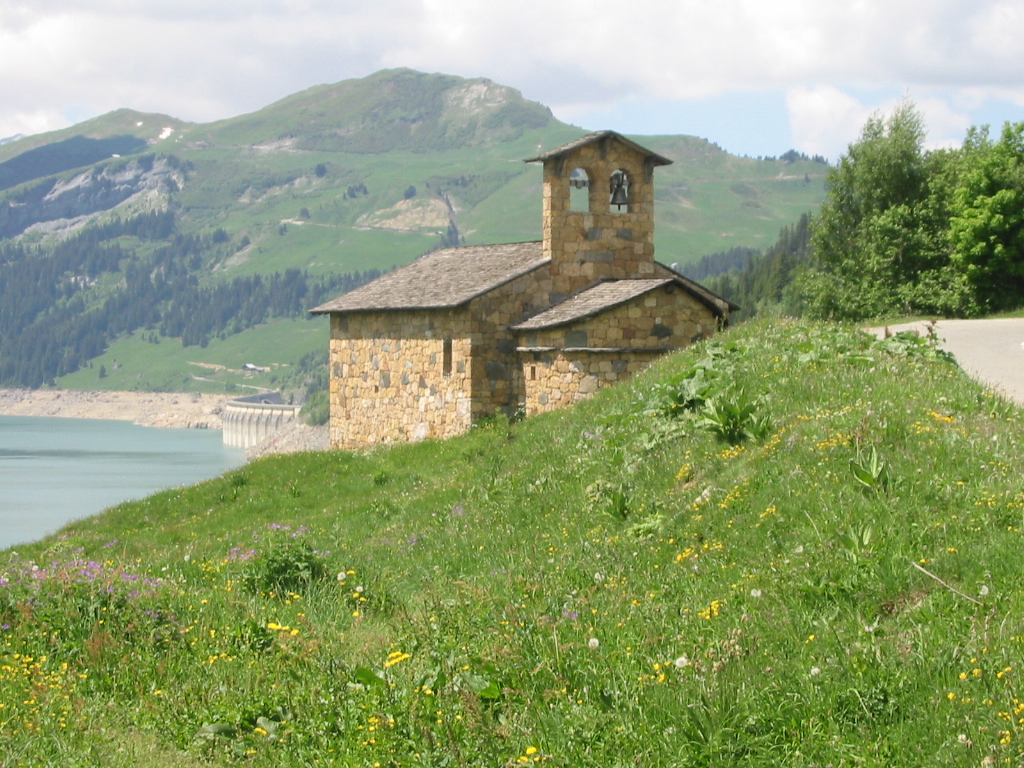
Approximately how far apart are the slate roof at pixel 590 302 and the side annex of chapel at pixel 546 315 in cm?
5

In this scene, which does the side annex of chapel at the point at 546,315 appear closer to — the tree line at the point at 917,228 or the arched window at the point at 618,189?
the arched window at the point at 618,189

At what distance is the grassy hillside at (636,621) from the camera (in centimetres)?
554

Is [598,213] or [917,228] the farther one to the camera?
[917,228]

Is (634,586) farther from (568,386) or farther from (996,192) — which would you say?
(996,192)

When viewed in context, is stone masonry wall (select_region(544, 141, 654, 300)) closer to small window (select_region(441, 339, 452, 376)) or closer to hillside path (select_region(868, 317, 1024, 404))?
small window (select_region(441, 339, 452, 376))

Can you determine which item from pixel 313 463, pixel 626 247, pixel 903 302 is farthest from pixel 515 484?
pixel 903 302

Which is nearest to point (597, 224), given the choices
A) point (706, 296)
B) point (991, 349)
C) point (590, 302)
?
point (590, 302)

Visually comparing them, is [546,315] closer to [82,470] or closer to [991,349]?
[991,349]

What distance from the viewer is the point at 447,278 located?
28219mm

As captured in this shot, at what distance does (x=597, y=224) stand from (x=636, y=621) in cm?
2031

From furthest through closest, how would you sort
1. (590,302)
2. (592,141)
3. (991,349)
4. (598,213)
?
(598,213) < (592,141) < (590,302) < (991,349)

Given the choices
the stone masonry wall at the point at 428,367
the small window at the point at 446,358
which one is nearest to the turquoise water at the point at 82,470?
the stone masonry wall at the point at 428,367

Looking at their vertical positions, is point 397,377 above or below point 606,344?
below

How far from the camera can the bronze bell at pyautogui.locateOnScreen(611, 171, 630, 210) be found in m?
26.8
